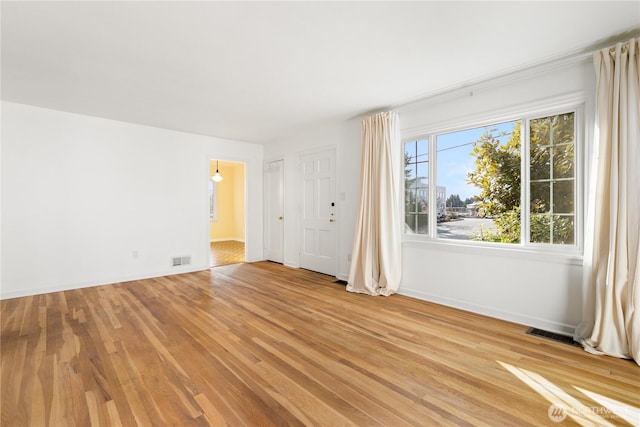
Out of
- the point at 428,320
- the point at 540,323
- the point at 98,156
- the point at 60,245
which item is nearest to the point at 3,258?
the point at 60,245

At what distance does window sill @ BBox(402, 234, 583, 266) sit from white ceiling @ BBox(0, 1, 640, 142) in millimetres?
1860

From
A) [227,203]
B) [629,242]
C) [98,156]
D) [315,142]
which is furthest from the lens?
[227,203]

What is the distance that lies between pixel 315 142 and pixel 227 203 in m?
5.79

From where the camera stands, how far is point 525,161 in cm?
307

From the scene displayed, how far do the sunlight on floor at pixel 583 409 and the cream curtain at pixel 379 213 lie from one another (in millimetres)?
2118

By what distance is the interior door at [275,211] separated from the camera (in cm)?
618

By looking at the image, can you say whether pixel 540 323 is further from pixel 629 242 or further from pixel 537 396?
pixel 537 396

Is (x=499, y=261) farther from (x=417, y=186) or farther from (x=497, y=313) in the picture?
(x=417, y=186)

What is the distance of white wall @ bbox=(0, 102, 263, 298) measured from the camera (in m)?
3.94

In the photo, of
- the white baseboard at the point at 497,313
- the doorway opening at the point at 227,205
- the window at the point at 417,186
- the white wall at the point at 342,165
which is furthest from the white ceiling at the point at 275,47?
the doorway opening at the point at 227,205

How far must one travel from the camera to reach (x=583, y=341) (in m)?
2.54

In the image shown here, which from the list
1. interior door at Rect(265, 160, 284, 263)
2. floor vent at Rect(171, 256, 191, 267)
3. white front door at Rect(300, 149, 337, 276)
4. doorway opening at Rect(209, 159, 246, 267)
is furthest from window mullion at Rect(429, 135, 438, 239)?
doorway opening at Rect(209, 159, 246, 267)

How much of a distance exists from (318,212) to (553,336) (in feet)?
12.0

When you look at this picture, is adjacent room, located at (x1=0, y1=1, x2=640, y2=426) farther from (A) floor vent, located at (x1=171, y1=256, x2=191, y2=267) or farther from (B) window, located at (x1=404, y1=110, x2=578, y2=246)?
(A) floor vent, located at (x1=171, y1=256, x2=191, y2=267)
